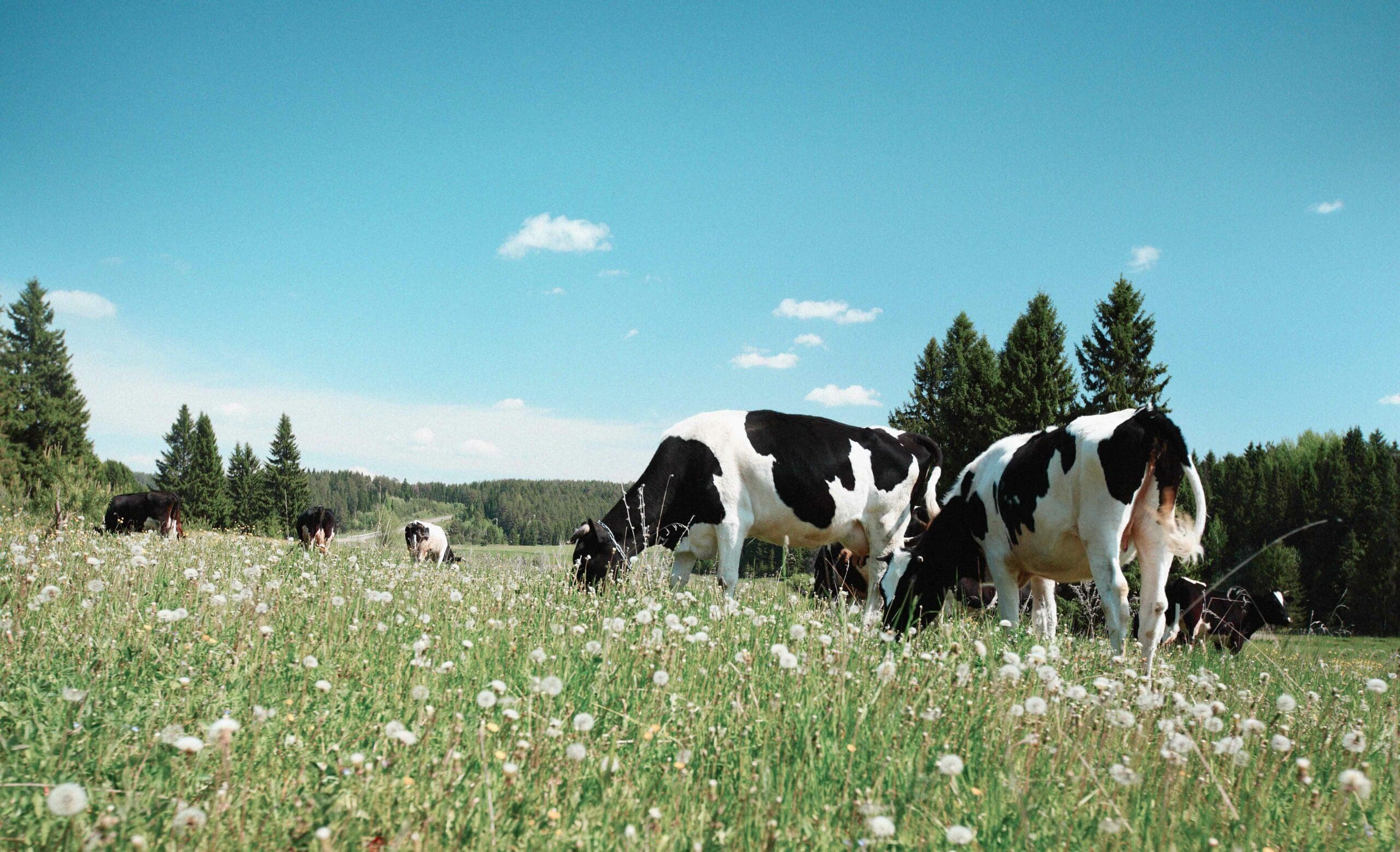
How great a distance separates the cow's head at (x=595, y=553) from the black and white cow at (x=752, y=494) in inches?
0.5

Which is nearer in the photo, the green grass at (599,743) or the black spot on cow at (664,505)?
the green grass at (599,743)

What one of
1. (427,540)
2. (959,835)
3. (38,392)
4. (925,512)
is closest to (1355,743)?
(959,835)

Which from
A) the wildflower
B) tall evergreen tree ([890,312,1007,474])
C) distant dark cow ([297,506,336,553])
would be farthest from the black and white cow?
tall evergreen tree ([890,312,1007,474])

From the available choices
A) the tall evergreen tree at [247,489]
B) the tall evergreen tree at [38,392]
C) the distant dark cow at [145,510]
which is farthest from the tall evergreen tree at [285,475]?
the distant dark cow at [145,510]

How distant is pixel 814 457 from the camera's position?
10789mm

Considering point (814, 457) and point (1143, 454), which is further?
point (814, 457)

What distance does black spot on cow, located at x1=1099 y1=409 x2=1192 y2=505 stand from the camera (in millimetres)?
6836

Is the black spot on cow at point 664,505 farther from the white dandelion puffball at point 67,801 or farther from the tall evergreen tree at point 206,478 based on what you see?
the tall evergreen tree at point 206,478

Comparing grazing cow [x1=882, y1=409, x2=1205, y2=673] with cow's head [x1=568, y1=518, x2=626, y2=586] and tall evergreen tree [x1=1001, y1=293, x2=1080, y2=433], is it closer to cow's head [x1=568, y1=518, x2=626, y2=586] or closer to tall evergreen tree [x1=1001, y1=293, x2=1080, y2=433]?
cow's head [x1=568, y1=518, x2=626, y2=586]

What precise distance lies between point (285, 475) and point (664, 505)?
292 feet

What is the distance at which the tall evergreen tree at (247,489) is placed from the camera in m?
80.9

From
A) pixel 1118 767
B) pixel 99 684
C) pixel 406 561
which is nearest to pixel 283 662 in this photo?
pixel 99 684

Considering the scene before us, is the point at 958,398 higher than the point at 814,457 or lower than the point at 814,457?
higher

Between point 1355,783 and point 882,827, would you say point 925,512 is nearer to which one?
point 1355,783
